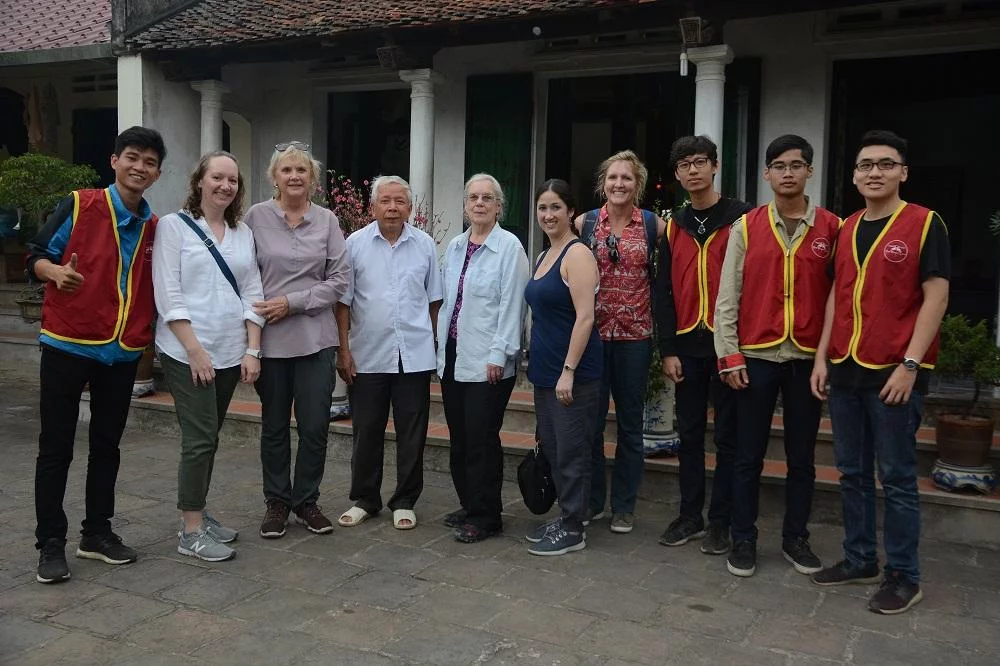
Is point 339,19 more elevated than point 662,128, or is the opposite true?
point 339,19

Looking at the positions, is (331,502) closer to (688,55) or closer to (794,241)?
(794,241)

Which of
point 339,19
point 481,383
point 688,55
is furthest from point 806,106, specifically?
point 481,383

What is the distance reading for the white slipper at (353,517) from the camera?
4.86 meters

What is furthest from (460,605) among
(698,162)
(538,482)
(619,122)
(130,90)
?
(130,90)

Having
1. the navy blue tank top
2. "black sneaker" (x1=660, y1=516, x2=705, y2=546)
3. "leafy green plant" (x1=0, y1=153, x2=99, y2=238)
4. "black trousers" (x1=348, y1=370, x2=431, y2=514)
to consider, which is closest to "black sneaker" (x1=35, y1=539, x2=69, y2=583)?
"black trousers" (x1=348, y1=370, x2=431, y2=514)

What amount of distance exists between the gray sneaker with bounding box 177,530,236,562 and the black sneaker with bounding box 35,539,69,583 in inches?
21.0

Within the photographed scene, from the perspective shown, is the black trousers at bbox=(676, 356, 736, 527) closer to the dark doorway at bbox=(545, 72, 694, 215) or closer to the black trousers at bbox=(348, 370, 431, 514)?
→ the black trousers at bbox=(348, 370, 431, 514)

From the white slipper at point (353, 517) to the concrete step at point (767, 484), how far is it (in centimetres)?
121

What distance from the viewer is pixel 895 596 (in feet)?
12.4

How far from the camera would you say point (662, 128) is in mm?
9328

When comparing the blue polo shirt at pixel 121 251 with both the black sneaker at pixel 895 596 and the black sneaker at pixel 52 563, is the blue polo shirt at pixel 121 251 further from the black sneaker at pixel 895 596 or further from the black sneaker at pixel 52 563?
the black sneaker at pixel 895 596

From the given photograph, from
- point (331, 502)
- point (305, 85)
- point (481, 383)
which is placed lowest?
point (331, 502)

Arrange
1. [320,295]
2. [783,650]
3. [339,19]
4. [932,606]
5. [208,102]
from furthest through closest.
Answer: [208,102] → [339,19] → [320,295] → [932,606] → [783,650]

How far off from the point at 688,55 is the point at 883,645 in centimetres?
552
